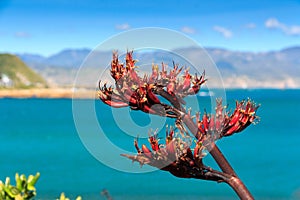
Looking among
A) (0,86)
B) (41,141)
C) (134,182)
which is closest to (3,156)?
(41,141)

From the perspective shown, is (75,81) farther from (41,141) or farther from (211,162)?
(41,141)

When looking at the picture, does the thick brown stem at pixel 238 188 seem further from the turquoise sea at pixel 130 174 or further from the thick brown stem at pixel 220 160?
the turquoise sea at pixel 130 174

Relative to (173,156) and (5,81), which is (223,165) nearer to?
(173,156)

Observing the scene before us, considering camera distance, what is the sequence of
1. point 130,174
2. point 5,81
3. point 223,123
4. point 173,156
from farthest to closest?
1. point 5,81
2. point 130,174
3. point 223,123
4. point 173,156

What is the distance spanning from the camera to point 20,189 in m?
3.14

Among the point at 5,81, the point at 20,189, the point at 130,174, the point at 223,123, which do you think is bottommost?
the point at 20,189

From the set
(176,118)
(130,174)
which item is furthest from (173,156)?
(130,174)

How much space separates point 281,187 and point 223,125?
33.9 meters

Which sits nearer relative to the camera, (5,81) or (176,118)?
(176,118)

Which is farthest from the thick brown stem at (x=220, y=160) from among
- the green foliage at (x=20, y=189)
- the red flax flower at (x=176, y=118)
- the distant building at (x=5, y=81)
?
the distant building at (x=5, y=81)

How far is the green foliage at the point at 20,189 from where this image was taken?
123 inches

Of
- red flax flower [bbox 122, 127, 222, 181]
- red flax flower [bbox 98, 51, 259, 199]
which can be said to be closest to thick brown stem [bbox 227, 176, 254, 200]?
red flax flower [bbox 98, 51, 259, 199]

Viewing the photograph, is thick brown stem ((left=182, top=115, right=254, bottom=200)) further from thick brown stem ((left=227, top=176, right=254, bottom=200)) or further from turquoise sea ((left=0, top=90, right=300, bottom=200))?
turquoise sea ((left=0, top=90, right=300, bottom=200))

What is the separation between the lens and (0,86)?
7554 inches
